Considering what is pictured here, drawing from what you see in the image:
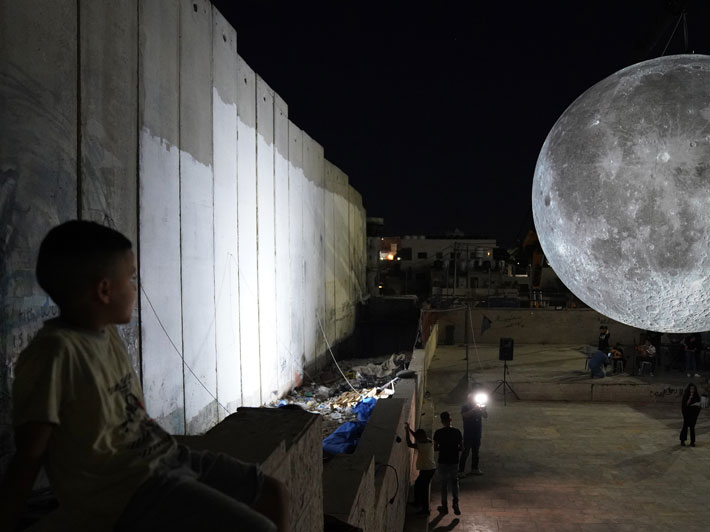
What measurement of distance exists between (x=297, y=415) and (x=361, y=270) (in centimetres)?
2442

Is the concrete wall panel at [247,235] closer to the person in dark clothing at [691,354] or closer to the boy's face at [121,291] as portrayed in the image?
the boy's face at [121,291]

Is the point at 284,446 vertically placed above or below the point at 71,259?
below

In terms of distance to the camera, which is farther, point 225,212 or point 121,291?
point 225,212

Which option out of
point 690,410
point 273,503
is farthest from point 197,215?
point 690,410

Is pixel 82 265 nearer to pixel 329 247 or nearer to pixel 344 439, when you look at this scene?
pixel 344 439

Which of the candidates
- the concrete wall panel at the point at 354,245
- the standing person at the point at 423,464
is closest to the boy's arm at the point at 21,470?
the standing person at the point at 423,464

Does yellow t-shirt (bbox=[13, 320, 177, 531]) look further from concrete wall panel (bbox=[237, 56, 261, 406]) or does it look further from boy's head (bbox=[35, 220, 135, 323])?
concrete wall panel (bbox=[237, 56, 261, 406])

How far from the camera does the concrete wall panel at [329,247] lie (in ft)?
62.1

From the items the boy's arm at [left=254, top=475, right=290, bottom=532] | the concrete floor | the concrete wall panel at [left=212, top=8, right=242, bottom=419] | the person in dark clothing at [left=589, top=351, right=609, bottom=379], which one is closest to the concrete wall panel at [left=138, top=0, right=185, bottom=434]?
the concrete wall panel at [left=212, top=8, right=242, bottom=419]

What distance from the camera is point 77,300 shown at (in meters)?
1.50

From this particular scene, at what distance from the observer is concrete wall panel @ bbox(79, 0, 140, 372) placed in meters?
5.75

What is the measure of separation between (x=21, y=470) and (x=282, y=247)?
12.5 metres

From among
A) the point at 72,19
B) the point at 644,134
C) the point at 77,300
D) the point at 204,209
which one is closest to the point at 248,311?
the point at 204,209

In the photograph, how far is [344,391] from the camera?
548 inches
